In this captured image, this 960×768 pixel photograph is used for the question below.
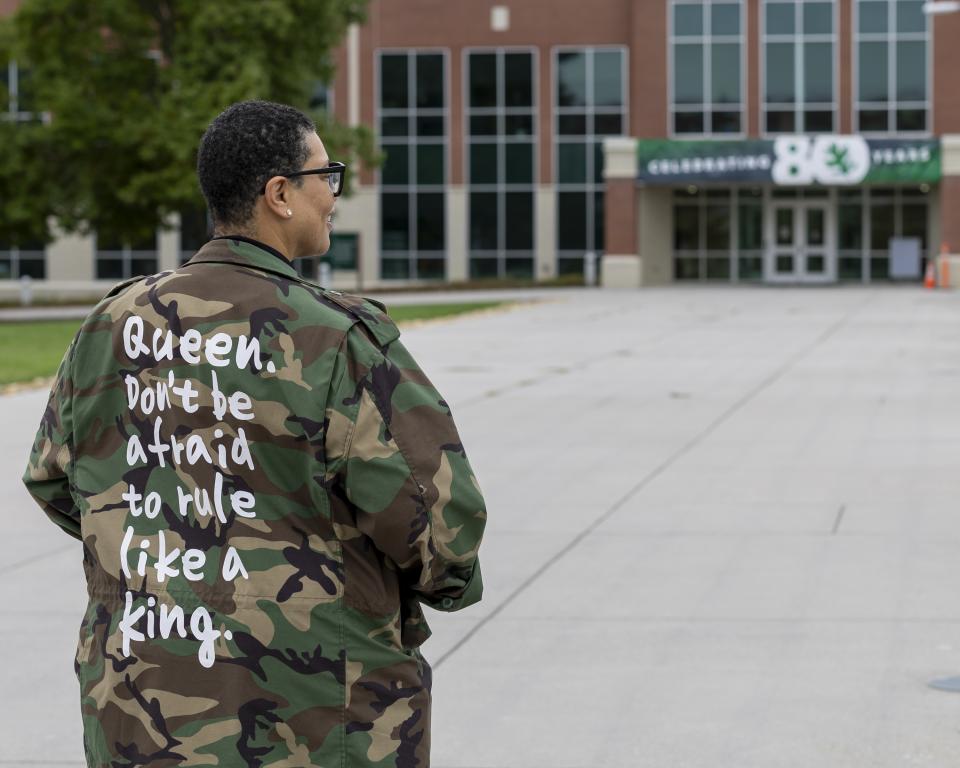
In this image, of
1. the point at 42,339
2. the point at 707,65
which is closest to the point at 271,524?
the point at 42,339

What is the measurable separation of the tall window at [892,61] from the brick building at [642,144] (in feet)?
0.20

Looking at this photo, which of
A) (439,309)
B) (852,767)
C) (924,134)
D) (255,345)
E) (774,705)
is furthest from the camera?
(924,134)

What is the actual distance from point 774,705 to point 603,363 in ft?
52.9

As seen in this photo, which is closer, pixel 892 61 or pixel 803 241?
pixel 892 61

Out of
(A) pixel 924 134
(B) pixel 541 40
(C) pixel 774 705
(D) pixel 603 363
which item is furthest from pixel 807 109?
(C) pixel 774 705

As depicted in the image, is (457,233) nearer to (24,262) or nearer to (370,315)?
(24,262)

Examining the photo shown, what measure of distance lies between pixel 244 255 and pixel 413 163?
54075mm

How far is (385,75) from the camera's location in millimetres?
56500

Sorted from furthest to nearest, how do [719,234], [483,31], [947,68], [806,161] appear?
[719,234] < [483,31] < [947,68] < [806,161]

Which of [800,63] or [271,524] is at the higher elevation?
[800,63]

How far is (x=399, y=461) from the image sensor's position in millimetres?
2812

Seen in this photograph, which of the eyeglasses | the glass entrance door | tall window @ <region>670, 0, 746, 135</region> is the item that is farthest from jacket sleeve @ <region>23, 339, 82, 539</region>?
the glass entrance door

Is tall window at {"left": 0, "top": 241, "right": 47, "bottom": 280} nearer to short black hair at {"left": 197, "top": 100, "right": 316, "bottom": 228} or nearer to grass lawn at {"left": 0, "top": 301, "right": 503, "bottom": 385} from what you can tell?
grass lawn at {"left": 0, "top": 301, "right": 503, "bottom": 385}

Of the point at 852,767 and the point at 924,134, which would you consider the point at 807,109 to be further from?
the point at 852,767
